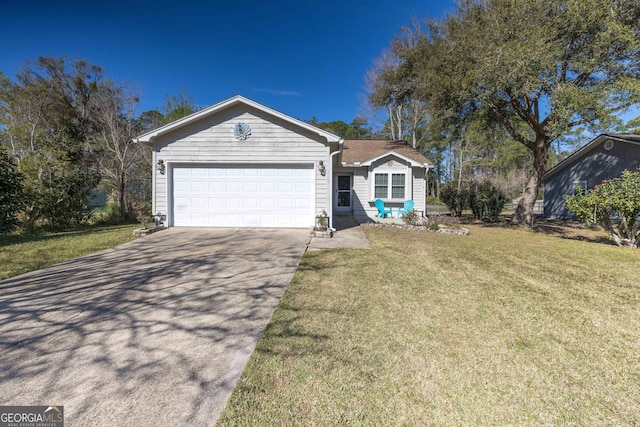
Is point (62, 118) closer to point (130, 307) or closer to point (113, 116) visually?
point (113, 116)

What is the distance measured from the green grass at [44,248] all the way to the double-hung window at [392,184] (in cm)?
969

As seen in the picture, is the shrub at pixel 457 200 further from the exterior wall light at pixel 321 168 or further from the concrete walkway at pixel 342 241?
the exterior wall light at pixel 321 168

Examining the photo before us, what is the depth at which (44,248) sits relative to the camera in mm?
6242

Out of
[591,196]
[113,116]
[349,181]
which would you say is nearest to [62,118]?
[113,116]

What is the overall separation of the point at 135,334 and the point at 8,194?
9253 mm

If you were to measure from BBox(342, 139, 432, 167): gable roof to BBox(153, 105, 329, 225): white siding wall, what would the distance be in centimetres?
319

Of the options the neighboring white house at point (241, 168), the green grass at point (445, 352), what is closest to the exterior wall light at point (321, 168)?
the neighboring white house at point (241, 168)

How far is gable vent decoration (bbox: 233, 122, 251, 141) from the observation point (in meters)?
8.66

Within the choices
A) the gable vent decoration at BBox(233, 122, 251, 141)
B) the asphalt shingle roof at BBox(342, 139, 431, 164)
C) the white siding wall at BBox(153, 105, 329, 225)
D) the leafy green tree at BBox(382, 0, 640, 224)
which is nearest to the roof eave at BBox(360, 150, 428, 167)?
the asphalt shingle roof at BBox(342, 139, 431, 164)

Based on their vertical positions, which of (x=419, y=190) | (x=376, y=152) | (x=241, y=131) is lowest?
(x=419, y=190)

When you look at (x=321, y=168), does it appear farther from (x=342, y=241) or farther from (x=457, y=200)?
(x=457, y=200)

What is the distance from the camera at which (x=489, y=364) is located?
7.21 feet

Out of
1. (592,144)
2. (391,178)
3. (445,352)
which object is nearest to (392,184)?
(391,178)

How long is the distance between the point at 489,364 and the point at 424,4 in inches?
583
